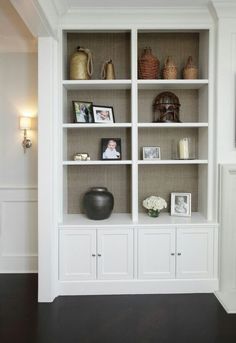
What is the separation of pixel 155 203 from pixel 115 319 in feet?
3.87

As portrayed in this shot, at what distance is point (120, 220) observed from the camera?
329 centimetres

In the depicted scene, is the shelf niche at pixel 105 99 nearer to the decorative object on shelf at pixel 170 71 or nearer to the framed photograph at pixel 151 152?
the framed photograph at pixel 151 152

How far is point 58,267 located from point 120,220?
765 millimetres

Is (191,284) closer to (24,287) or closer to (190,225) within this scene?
(190,225)

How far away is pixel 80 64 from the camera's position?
321 cm

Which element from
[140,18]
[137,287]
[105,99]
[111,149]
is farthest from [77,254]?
[140,18]

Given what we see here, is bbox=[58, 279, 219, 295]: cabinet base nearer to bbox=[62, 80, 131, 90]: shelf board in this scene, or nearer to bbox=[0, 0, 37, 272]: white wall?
bbox=[0, 0, 37, 272]: white wall

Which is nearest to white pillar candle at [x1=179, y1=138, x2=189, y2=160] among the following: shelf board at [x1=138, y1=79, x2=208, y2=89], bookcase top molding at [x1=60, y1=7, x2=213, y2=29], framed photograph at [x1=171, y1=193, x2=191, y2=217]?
framed photograph at [x1=171, y1=193, x2=191, y2=217]

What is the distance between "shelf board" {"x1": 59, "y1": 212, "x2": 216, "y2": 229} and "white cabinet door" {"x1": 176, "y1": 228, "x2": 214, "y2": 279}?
0.34 ft

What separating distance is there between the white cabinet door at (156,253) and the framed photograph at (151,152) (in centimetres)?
81

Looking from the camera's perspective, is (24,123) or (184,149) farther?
(24,123)

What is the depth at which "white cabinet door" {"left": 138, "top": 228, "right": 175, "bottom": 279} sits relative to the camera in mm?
3158

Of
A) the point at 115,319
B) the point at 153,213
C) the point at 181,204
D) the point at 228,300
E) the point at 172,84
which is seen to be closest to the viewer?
the point at 115,319

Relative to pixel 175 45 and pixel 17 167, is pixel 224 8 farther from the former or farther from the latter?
pixel 17 167
